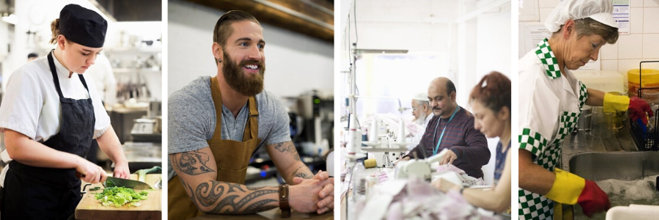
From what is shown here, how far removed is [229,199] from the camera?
2418 millimetres

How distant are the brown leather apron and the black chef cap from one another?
1.78 feet

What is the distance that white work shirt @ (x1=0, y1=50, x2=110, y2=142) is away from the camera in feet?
7.73

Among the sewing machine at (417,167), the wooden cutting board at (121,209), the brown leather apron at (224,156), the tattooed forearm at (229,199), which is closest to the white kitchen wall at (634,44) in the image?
the sewing machine at (417,167)

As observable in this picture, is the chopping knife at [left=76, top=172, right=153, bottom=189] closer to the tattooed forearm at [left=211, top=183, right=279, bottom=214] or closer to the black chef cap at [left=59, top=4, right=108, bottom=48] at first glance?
the tattooed forearm at [left=211, top=183, right=279, bottom=214]

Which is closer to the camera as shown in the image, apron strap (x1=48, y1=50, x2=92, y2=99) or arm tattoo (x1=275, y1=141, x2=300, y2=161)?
apron strap (x1=48, y1=50, x2=92, y2=99)

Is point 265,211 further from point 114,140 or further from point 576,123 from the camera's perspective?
point 576,123

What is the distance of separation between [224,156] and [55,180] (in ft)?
2.45

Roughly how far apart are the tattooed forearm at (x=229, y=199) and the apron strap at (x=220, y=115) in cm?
22

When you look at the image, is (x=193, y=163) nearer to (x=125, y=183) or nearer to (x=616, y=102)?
(x=125, y=183)

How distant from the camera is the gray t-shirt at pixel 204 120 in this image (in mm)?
2441

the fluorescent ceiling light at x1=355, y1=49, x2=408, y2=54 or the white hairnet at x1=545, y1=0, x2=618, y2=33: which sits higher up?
the white hairnet at x1=545, y1=0, x2=618, y2=33

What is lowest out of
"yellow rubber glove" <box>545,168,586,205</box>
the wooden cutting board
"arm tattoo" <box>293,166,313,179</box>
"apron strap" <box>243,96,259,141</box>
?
the wooden cutting board

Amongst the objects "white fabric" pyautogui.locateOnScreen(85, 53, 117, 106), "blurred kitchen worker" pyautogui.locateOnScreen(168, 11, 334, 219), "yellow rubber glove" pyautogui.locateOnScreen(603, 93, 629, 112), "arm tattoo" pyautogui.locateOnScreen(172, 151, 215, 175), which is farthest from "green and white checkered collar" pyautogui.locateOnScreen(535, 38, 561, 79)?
"white fabric" pyautogui.locateOnScreen(85, 53, 117, 106)

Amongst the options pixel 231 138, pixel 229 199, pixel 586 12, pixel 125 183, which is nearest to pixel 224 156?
pixel 231 138
